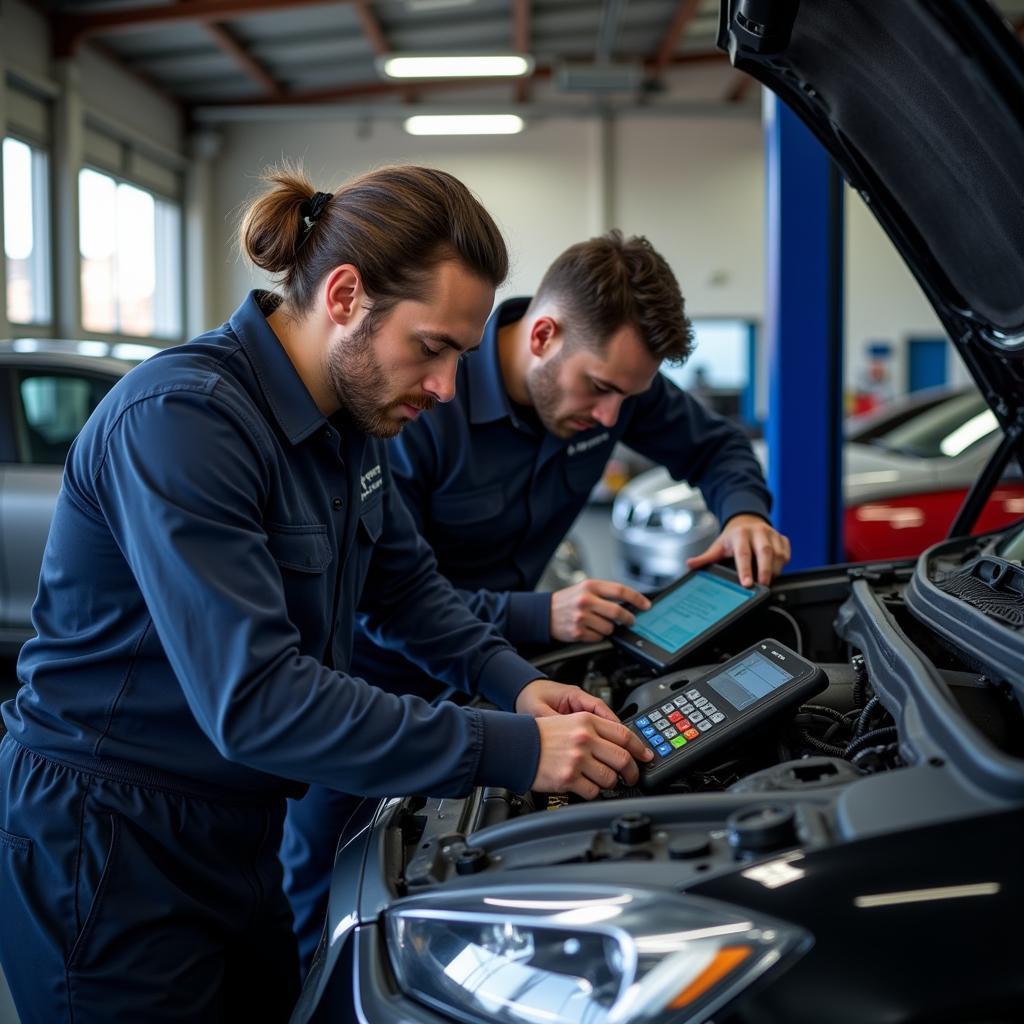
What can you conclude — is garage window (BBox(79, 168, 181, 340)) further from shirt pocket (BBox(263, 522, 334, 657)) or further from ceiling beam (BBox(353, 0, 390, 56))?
shirt pocket (BBox(263, 522, 334, 657))

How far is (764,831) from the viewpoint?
876 mm

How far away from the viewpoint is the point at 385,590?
1.65 metres

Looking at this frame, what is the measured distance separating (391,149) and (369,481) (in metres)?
12.0

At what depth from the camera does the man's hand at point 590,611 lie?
177 centimetres

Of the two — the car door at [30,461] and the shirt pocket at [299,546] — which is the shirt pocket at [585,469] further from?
the car door at [30,461]

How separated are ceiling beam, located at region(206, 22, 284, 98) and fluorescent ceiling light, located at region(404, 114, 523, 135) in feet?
5.00

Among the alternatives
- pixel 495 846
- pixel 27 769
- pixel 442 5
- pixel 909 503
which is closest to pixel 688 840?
pixel 495 846

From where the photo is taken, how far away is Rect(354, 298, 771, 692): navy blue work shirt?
1934 mm

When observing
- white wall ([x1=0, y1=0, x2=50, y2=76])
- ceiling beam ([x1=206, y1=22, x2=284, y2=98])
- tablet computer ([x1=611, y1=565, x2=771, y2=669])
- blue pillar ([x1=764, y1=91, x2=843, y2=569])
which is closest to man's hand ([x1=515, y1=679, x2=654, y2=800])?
tablet computer ([x1=611, y1=565, x2=771, y2=669])

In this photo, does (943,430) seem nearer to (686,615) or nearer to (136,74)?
(686,615)

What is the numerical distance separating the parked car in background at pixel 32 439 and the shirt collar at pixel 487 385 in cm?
232

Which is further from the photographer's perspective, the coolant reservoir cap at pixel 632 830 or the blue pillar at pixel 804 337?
the blue pillar at pixel 804 337

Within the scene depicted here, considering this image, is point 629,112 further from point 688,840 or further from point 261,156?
point 688,840

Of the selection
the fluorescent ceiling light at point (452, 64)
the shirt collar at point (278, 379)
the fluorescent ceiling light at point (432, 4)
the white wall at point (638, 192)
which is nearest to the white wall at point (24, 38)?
the fluorescent ceiling light at point (452, 64)
